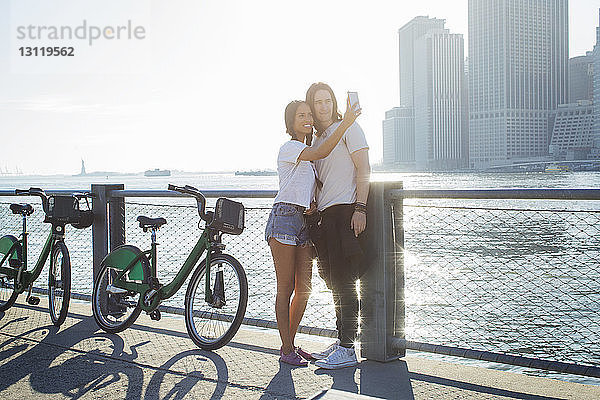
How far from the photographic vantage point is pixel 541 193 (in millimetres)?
3832

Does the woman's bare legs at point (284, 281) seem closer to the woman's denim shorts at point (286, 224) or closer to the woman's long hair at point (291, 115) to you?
the woman's denim shorts at point (286, 224)

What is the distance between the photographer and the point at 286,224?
4348mm

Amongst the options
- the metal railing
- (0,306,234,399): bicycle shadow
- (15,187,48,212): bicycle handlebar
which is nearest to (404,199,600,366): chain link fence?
the metal railing

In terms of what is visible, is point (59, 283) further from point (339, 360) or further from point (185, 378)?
point (339, 360)

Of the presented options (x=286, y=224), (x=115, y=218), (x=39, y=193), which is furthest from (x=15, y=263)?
(x=286, y=224)

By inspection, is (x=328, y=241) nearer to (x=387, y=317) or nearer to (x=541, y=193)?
(x=387, y=317)

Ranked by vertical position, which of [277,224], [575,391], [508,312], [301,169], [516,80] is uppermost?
[516,80]

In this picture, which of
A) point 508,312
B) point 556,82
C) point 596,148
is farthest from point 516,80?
point 508,312

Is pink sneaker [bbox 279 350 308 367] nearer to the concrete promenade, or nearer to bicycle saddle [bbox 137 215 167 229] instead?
the concrete promenade

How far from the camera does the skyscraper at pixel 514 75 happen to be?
546 feet

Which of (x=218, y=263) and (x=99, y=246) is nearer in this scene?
(x=218, y=263)

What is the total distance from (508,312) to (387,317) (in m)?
8.73

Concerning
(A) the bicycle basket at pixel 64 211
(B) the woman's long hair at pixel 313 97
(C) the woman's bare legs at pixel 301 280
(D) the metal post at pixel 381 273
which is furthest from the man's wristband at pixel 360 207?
(A) the bicycle basket at pixel 64 211

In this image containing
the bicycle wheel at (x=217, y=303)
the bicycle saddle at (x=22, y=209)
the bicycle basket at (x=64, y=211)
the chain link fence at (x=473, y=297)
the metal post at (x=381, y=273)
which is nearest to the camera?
the metal post at (x=381, y=273)
